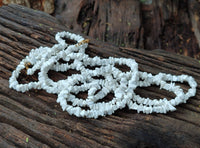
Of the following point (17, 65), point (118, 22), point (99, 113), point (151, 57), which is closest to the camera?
point (99, 113)

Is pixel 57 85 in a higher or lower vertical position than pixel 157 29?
lower

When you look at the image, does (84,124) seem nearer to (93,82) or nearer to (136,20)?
(93,82)

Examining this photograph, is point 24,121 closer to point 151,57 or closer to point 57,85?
point 57,85

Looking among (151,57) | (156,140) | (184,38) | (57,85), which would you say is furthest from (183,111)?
(184,38)

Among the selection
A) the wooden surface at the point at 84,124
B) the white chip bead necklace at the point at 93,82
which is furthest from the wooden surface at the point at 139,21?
the wooden surface at the point at 84,124

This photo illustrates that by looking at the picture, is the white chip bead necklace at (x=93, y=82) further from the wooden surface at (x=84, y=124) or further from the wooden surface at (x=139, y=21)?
the wooden surface at (x=139, y=21)

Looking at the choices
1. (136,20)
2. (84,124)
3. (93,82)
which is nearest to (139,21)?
(136,20)
